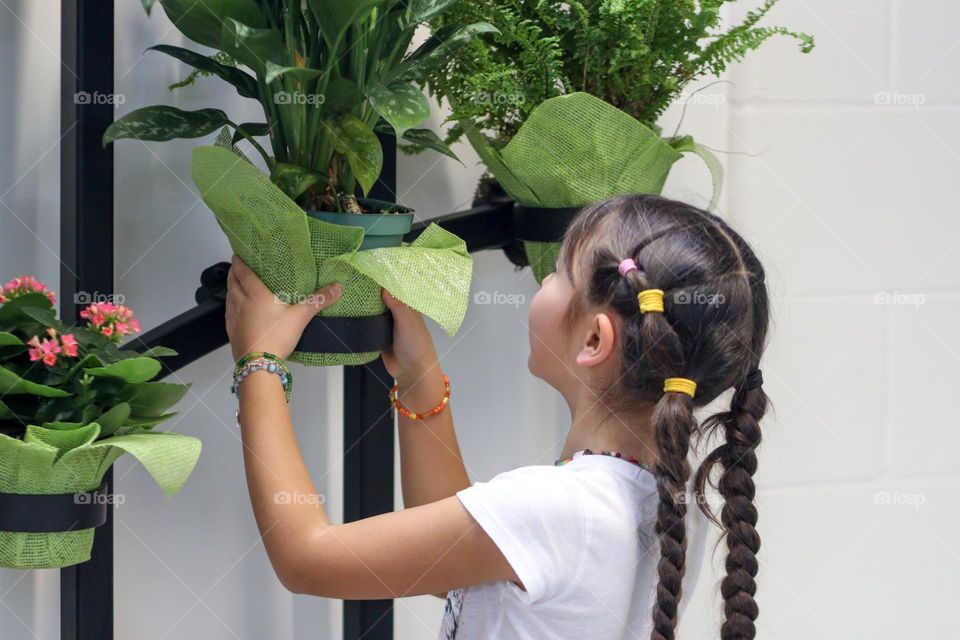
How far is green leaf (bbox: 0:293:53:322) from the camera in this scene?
0.77 m

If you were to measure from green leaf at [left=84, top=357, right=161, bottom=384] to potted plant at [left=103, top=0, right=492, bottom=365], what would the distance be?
0.14 meters

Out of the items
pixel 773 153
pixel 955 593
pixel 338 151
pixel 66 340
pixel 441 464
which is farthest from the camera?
pixel 955 593

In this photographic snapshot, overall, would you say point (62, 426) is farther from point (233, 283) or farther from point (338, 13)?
point (338, 13)

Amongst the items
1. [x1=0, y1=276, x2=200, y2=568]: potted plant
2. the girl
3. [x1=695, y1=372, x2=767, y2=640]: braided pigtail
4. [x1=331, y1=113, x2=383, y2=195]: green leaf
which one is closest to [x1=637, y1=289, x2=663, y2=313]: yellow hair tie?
→ the girl

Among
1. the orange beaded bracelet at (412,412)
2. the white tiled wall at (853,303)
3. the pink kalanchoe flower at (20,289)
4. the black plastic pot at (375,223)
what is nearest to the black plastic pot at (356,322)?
the black plastic pot at (375,223)

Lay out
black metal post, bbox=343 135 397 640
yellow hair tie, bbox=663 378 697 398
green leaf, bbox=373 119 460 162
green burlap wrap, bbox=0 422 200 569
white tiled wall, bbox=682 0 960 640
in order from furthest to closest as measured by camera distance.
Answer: white tiled wall, bbox=682 0 960 640 < black metal post, bbox=343 135 397 640 < green leaf, bbox=373 119 460 162 < yellow hair tie, bbox=663 378 697 398 < green burlap wrap, bbox=0 422 200 569

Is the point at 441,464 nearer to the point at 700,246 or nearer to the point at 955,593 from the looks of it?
the point at 700,246

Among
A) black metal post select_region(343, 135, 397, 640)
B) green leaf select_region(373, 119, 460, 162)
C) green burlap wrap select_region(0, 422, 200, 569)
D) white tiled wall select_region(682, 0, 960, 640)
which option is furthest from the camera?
white tiled wall select_region(682, 0, 960, 640)

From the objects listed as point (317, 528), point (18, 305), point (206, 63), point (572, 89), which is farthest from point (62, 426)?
point (572, 89)

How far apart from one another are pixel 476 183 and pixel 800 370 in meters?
0.49

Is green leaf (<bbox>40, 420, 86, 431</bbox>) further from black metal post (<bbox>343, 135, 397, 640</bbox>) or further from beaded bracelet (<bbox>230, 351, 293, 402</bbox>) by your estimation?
black metal post (<bbox>343, 135, 397, 640</bbox>)

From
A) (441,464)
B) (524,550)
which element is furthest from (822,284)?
(524,550)

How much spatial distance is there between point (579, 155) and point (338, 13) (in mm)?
278

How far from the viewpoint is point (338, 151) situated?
0.85 meters
